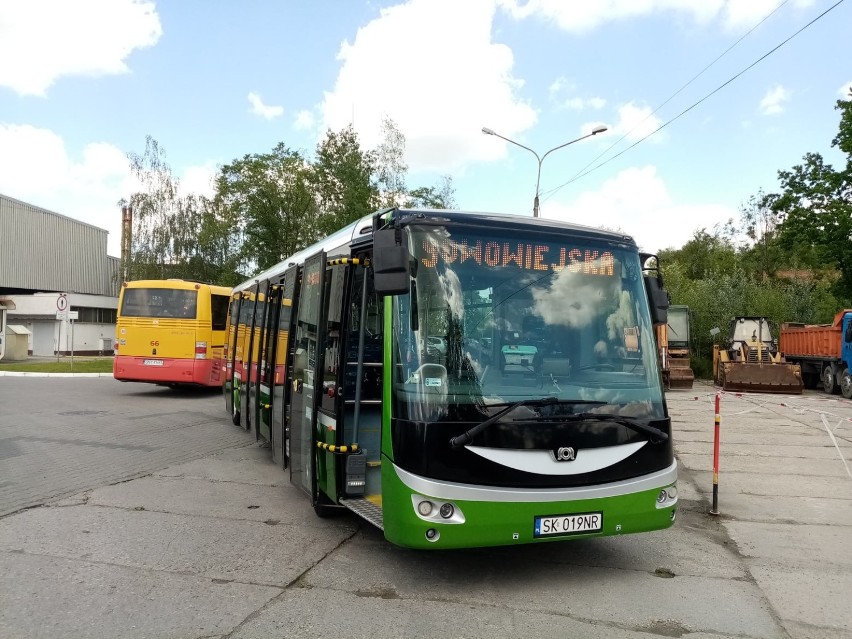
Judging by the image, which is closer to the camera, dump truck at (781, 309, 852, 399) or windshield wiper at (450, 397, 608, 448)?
windshield wiper at (450, 397, 608, 448)

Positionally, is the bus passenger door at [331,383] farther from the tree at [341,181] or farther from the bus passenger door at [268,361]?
the tree at [341,181]

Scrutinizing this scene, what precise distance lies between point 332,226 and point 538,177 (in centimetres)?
1341

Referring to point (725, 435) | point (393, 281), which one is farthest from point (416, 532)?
point (725, 435)

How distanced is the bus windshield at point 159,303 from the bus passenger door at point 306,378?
11.4 meters

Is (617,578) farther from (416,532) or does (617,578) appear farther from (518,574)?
(416,532)

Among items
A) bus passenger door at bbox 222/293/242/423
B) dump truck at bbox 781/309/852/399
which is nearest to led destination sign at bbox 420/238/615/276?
bus passenger door at bbox 222/293/242/423

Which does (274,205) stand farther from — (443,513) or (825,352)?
(443,513)

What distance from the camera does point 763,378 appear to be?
77.8 ft

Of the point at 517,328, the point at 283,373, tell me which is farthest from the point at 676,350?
the point at 517,328

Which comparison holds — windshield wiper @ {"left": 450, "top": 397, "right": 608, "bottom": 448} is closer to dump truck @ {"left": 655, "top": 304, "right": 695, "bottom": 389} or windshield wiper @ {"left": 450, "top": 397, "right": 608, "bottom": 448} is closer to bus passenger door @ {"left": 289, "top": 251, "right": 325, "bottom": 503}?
bus passenger door @ {"left": 289, "top": 251, "right": 325, "bottom": 503}

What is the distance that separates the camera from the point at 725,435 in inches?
521

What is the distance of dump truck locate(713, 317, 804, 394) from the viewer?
23531mm

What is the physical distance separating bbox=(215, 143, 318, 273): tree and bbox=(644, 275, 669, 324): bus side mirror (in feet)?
106

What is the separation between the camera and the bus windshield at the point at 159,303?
17.7 m
